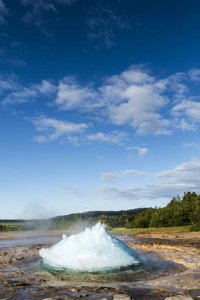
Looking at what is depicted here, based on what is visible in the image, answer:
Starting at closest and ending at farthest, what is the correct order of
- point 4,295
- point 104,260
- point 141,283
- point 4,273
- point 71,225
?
point 4,295
point 141,283
point 4,273
point 104,260
point 71,225

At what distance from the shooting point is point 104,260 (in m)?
15.2

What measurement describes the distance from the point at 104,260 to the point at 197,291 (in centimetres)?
727

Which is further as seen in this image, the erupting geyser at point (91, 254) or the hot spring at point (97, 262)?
the erupting geyser at point (91, 254)

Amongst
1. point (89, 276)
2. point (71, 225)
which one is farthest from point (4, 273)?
point (71, 225)

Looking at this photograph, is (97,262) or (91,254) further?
(91,254)

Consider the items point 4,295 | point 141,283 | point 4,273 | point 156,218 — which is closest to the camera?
point 4,295

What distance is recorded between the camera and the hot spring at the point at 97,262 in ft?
43.5

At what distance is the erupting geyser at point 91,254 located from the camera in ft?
49.2

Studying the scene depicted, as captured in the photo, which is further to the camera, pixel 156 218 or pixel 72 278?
pixel 156 218

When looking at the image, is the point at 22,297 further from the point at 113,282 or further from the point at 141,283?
the point at 141,283

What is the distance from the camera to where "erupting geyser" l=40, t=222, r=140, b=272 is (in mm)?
14984

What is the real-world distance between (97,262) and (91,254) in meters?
0.81

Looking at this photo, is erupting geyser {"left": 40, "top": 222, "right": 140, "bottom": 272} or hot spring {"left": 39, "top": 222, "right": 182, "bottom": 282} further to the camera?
erupting geyser {"left": 40, "top": 222, "right": 140, "bottom": 272}

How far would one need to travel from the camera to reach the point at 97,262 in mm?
14977
